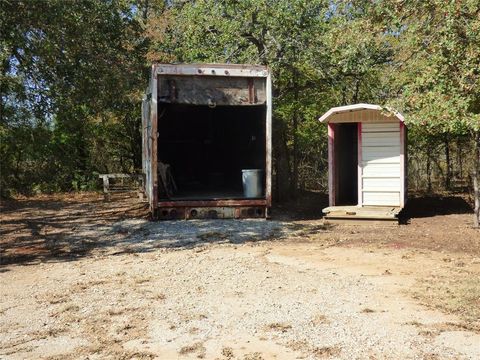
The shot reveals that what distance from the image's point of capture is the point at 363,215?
37.8ft

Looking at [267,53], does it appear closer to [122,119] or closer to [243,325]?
[122,119]

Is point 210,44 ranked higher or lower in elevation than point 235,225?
higher

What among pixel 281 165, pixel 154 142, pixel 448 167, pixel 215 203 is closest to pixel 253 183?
pixel 215 203

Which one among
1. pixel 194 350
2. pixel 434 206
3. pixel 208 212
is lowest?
pixel 194 350

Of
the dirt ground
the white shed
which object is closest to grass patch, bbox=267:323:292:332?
the dirt ground

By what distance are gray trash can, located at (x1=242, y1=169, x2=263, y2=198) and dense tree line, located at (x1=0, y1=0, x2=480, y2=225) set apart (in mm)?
3045

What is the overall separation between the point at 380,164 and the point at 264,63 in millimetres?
4048

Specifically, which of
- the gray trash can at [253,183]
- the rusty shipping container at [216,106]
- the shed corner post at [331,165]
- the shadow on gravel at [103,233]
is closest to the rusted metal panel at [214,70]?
the rusty shipping container at [216,106]

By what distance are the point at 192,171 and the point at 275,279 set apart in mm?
11816

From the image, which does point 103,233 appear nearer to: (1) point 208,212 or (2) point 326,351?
(1) point 208,212

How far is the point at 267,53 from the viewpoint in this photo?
14.1m

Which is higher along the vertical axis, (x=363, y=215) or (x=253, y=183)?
(x=253, y=183)

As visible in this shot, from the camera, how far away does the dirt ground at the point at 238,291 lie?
4.45 metres

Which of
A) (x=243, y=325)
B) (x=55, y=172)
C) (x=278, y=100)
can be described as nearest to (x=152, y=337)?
(x=243, y=325)
